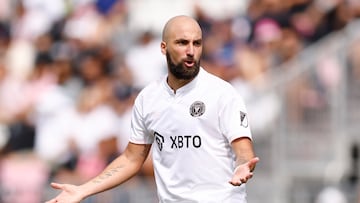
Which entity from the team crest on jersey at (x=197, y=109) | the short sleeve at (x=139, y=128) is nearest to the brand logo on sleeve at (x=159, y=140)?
the short sleeve at (x=139, y=128)

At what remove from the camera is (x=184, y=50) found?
809cm

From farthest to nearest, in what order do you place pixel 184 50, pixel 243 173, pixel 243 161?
pixel 184 50 → pixel 243 161 → pixel 243 173

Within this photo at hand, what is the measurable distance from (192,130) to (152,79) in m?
→ 7.99

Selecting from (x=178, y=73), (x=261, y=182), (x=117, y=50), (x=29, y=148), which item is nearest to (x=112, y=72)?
(x=117, y=50)

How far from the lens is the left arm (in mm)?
7477

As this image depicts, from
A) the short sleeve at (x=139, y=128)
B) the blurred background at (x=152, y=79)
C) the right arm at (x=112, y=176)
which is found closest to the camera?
the right arm at (x=112, y=176)

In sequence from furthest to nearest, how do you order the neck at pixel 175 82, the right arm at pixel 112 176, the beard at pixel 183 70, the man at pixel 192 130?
the right arm at pixel 112 176 → the neck at pixel 175 82 → the beard at pixel 183 70 → the man at pixel 192 130

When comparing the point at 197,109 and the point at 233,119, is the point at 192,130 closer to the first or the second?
the point at 197,109

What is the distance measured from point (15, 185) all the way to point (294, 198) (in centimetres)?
339

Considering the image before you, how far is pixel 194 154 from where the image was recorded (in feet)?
26.7

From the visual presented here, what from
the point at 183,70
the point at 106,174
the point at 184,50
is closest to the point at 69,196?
the point at 106,174

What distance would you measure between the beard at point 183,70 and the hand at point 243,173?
0.87m

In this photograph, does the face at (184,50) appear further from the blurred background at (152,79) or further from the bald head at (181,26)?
the blurred background at (152,79)

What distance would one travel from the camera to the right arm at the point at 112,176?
8.45 m
